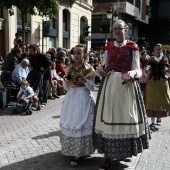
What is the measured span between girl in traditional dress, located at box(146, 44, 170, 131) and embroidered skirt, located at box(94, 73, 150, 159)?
2.31 meters

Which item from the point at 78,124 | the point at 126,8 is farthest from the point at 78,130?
the point at 126,8

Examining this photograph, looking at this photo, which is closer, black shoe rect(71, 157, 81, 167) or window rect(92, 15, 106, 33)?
black shoe rect(71, 157, 81, 167)

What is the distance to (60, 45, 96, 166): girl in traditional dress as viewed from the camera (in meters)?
3.83

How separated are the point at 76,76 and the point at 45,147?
58.0 inches

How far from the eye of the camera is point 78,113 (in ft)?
12.6

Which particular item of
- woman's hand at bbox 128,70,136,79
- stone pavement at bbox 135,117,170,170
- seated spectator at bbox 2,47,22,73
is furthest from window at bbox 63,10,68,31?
woman's hand at bbox 128,70,136,79

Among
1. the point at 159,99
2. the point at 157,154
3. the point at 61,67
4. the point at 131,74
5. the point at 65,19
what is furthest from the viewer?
the point at 65,19

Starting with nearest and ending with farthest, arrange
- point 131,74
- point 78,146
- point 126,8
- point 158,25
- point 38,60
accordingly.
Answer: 1. point 131,74
2. point 78,146
3. point 38,60
4. point 126,8
5. point 158,25

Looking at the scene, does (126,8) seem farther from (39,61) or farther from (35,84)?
(35,84)

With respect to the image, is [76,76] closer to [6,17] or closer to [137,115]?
[137,115]

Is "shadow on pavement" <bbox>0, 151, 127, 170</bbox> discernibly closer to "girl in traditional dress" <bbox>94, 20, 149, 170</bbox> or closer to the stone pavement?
"girl in traditional dress" <bbox>94, 20, 149, 170</bbox>

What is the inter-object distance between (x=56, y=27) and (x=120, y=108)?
1744cm

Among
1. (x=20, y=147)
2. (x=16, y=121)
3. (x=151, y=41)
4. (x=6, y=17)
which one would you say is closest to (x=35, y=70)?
(x=16, y=121)

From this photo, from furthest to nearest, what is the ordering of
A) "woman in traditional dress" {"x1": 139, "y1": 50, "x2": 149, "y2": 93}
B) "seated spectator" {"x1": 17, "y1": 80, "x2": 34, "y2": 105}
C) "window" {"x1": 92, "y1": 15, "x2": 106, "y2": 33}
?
1. "window" {"x1": 92, "y1": 15, "x2": 106, "y2": 33}
2. "seated spectator" {"x1": 17, "y1": 80, "x2": 34, "y2": 105}
3. "woman in traditional dress" {"x1": 139, "y1": 50, "x2": 149, "y2": 93}
